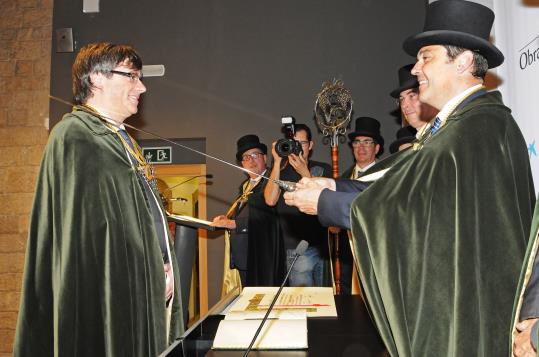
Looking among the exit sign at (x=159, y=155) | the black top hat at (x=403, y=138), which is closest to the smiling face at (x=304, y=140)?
the black top hat at (x=403, y=138)

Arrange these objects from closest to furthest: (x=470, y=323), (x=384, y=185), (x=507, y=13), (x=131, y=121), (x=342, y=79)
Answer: (x=470, y=323) → (x=384, y=185) → (x=507, y=13) → (x=342, y=79) → (x=131, y=121)

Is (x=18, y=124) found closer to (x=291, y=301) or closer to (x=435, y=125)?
(x=291, y=301)

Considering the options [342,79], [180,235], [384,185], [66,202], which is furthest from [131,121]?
[384,185]

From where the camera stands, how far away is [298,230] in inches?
188

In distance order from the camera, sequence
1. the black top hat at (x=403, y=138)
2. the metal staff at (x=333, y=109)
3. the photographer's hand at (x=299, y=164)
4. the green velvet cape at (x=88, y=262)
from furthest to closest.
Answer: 1. the metal staff at (x=333, y=109)
2. the photographer's hand at (x=299, y=164)
3. the black top hat at (x=403, y=138)
4. the green velvet cape at (x=88, y=262)

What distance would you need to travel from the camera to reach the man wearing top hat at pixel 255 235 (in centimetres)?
467

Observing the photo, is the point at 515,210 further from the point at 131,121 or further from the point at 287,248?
the point at 131,121

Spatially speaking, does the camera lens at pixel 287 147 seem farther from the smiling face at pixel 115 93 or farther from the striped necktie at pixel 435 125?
the striped necktie at pixel 435 125

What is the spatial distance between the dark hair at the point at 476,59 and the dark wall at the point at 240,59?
147 inches

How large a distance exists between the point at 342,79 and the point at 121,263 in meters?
4.25

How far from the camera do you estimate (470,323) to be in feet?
5.61

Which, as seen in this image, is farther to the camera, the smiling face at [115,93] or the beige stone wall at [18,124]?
the beige stone wall at [18,124]

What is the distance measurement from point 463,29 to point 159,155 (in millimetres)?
4759

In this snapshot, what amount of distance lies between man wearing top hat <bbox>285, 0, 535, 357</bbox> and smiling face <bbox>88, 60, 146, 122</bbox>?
4.26 feet
